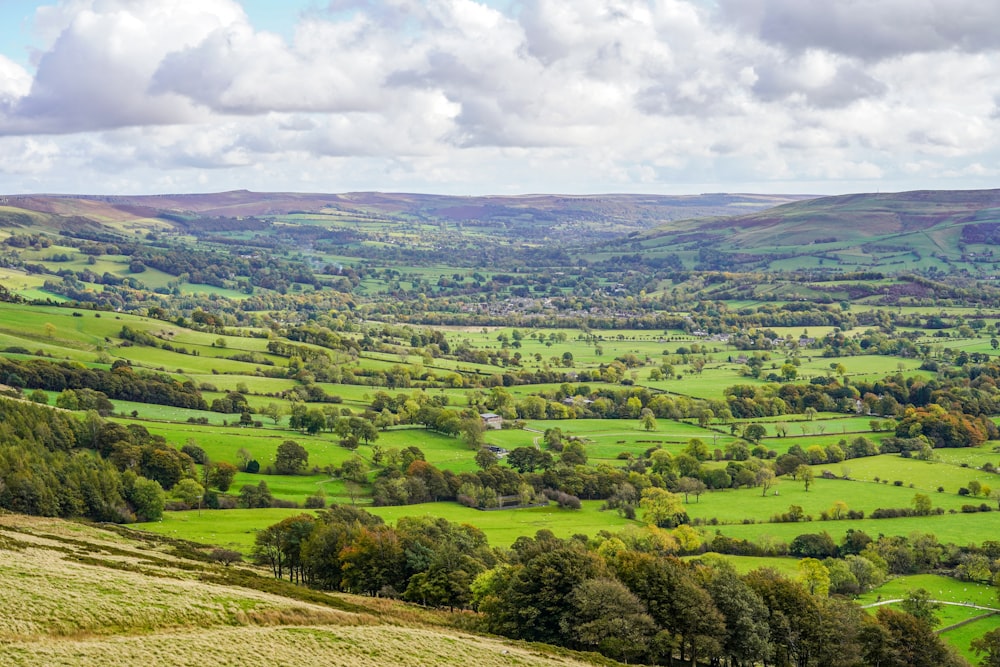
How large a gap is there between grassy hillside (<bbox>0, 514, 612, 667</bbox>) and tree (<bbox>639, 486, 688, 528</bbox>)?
134 ft

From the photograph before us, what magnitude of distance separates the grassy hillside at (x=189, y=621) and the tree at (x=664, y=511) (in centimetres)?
4087

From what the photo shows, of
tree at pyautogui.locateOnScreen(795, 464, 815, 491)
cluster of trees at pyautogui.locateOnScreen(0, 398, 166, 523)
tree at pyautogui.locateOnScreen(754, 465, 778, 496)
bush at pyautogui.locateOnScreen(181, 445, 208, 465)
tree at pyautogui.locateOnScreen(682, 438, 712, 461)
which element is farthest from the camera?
tree at pyautogui.locateOnScreen(682, 438, 712, 461)

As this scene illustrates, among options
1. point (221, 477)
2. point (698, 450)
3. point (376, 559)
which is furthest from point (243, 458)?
point (698, 450)

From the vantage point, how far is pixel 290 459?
102 metres

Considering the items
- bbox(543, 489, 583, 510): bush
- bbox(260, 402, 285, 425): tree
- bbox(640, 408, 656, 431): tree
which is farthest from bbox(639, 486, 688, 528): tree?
bbox(260, 402, 285, 425): tree

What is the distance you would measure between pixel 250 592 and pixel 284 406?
8017cm

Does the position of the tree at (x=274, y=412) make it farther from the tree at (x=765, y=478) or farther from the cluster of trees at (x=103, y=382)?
the tree at (x=765, y=478)

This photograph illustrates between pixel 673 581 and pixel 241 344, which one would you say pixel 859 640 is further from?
pixel 241 344

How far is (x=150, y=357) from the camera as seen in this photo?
15100cm

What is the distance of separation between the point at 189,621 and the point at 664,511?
5843cm

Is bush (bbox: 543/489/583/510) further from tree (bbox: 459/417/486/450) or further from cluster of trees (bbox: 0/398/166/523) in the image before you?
cluster of trees (bbox: 0/398/166/523)

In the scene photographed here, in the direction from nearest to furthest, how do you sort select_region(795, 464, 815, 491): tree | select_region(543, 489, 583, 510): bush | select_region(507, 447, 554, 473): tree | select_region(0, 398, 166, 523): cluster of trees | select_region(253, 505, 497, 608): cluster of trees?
1. select_region(253, 505, 497, 608): cluster of trees
2. select_region(0, 398, 166, 523): cluster of trees
3. select_region(543, 489, 583, 510): bush
4. select_region(795, 464, 815, 491): tree
5. select_region(507, 447, 554, 473): tree

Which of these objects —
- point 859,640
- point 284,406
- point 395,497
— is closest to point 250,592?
point 859,640

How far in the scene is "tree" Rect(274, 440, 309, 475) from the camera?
3994 inches
